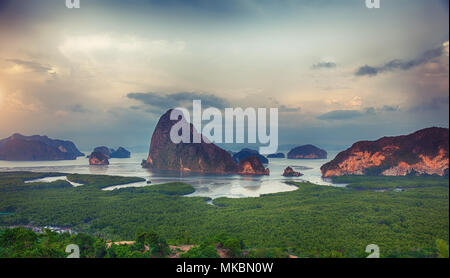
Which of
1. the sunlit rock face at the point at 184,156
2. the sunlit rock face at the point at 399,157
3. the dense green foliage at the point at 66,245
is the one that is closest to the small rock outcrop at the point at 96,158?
the sunlit rock face at the point at 184,156

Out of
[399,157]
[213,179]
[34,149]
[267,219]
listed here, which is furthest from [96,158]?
[399,157]

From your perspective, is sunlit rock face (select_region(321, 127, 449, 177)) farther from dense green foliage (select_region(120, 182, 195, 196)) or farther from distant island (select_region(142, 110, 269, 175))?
dense green foliage (select_region(120, 182, 195, 196))

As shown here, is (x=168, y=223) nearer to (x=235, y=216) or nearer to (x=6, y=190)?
(x=235, y=216)

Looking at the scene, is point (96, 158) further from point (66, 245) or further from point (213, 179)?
point (66, 245)

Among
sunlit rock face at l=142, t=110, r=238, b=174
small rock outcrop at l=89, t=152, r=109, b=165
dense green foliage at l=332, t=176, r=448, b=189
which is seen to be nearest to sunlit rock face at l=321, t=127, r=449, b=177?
dense green foliage at l=332, t=176, r=448, b=189

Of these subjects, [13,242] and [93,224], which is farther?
→ [93,224]
